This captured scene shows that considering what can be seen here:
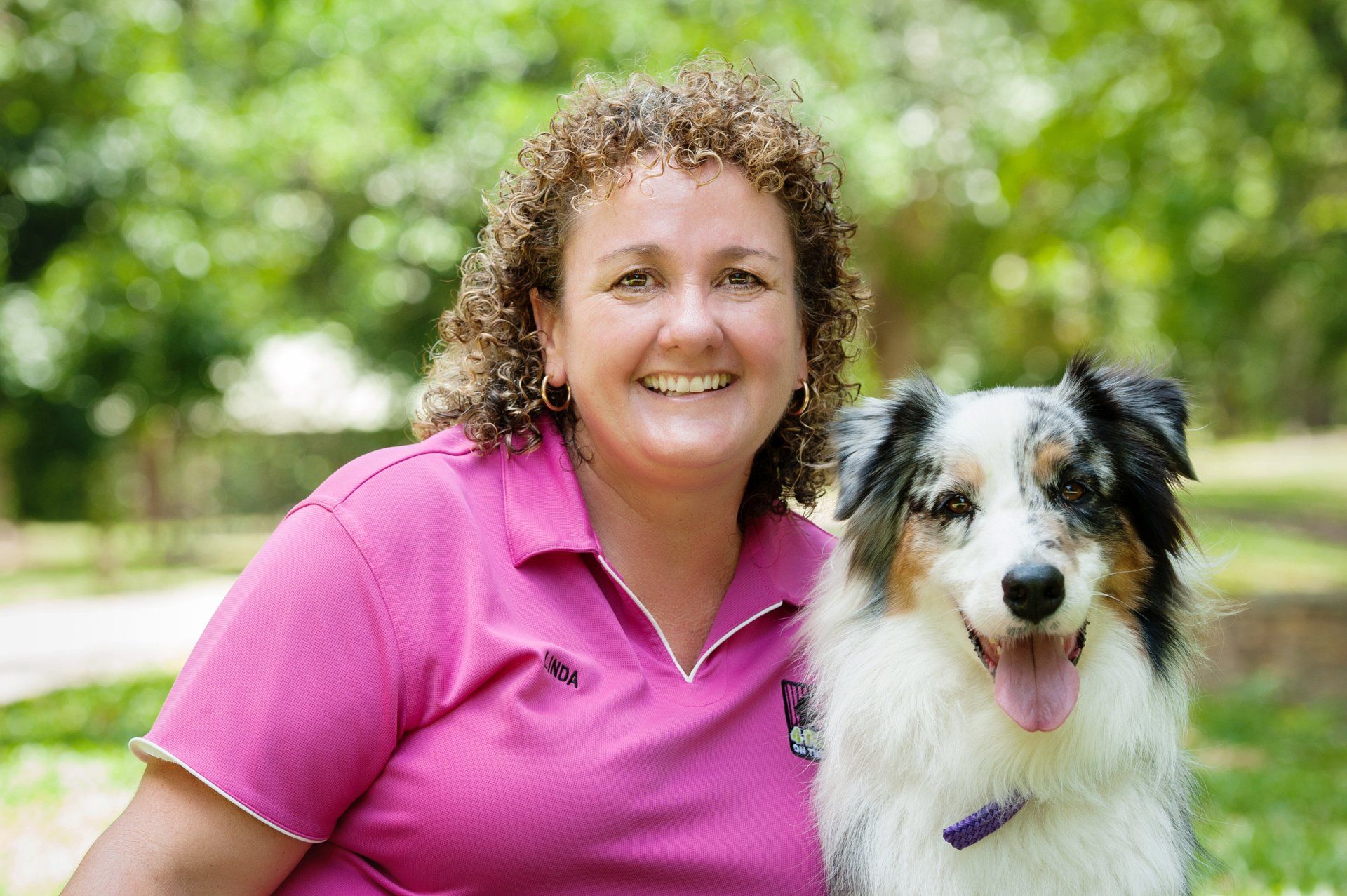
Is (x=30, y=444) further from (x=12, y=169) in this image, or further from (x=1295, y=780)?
(x=1295, y=780)

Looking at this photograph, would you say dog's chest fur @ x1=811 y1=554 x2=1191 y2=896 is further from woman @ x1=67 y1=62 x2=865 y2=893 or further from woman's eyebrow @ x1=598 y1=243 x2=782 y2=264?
woman's eyebrow @ x1=598 y1=243 x2=782 y2=264

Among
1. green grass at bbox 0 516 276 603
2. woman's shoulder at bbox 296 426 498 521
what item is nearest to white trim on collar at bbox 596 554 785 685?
woman's shoulder at bbox 296 426 498 521

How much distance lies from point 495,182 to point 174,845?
7.39 meters

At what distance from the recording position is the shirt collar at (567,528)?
95.3 inches

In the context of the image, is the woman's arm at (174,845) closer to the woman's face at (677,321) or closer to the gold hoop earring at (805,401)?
the woman's face at (677,321)

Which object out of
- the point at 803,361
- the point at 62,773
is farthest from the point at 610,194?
the point at 62,773

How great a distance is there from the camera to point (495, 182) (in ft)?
29.0

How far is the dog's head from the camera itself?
2.30 m

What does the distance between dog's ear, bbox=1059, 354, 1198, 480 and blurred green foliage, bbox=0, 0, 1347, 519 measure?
4.81 m

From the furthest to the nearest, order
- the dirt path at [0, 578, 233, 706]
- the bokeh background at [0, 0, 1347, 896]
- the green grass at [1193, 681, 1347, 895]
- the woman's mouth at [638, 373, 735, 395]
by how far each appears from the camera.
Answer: the dirt path at [0, 578, 233, 706] < the bokeh background at [0, 0, 1347, 896] < the green grass at [1193, 681, 1347, 895] < the woman's mouth at [638, 373, 735, 395]

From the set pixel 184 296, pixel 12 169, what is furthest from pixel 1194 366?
pixel 12 169

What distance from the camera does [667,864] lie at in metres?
2.28

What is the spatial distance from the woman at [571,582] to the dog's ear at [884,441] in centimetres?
19

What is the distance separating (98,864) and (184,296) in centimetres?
1101
